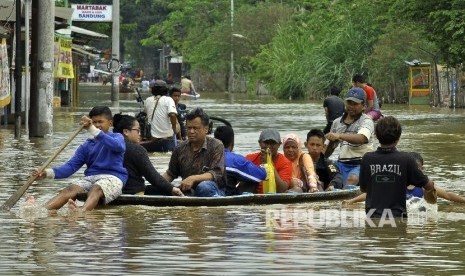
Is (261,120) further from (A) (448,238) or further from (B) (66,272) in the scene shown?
(B) (66,272)

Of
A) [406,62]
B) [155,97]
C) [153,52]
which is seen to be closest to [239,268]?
[155,97]

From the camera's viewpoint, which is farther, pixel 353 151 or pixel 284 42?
pixel 284 42

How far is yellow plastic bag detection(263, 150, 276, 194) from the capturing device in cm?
1533

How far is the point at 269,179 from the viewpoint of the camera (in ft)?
50.7

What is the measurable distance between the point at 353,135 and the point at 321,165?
576mm

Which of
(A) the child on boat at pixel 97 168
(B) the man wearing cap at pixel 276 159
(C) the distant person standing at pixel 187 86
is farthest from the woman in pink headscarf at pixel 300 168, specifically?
(C) the distant person standing at pixel 187 86

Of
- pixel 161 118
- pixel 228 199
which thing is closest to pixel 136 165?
pixel 228 199

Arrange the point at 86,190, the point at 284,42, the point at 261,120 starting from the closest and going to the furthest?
the point at 86,190, the point at 261,120, the point at 284,42

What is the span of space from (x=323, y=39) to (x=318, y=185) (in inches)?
2159

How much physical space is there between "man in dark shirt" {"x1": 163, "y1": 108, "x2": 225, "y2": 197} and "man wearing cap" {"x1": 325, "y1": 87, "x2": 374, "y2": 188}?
1665 millimetres

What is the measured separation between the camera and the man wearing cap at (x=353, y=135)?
1614 centimetres

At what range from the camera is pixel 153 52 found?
472 feet

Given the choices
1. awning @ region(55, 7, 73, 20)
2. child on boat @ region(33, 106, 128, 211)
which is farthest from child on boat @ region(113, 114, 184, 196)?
awning @ region(55, 7, 73, 20)
